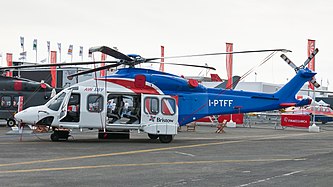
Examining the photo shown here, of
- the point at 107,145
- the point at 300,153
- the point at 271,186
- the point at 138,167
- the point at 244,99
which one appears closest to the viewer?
the point at 271,186

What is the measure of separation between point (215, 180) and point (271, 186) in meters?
1.23

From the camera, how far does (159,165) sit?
12.2 metres

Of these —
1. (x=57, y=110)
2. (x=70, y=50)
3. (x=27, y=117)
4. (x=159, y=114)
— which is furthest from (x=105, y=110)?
(x=70, y=50)

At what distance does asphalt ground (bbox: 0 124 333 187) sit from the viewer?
9719 mm

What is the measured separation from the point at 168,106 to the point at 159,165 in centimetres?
722

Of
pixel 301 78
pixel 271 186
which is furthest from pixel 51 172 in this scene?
pixel 301 78

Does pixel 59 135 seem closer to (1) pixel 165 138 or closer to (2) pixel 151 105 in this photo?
(2) pixel 151 105

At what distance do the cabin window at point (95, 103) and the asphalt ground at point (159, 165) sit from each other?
1.63m

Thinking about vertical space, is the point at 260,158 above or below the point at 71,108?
below

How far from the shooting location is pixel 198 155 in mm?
14680

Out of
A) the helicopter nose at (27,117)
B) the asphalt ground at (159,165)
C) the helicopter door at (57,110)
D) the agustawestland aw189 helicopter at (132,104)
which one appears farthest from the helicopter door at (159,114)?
the helicopter nose at (27,117)

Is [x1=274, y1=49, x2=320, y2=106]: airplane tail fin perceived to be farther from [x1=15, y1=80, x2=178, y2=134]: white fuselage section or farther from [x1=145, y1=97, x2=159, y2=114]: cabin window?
[x1=145, y1=97, x2=159, y2=114]: cabin window

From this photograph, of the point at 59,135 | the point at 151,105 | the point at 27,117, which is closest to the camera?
the point at 27,117

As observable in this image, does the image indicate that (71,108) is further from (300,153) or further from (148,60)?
(300,153)
